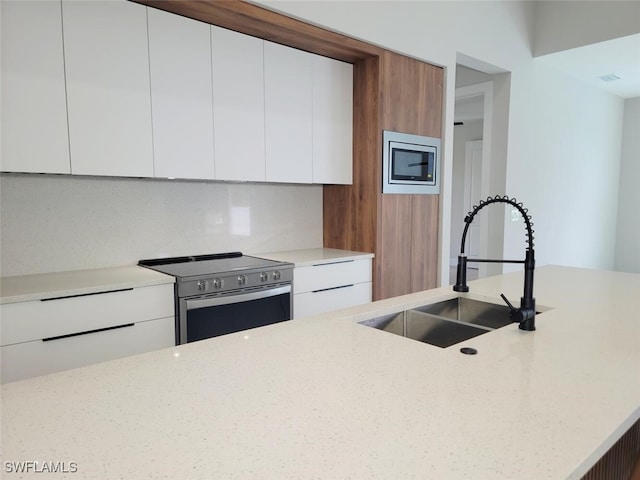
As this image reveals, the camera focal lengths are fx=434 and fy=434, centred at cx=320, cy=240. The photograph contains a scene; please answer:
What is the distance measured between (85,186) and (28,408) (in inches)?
73.0

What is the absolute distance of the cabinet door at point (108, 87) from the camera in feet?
6.78

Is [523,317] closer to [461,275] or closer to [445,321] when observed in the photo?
[445,321]

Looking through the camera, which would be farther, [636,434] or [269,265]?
[269,265]

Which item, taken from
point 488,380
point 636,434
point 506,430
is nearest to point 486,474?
point 506,430

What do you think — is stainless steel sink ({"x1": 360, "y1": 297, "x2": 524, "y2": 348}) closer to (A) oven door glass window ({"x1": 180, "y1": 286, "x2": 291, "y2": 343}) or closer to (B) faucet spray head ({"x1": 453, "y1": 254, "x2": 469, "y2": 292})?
(B) faucet spray head ({"x1": 453, "y1": 254, "x2": 469, "y2": 292})

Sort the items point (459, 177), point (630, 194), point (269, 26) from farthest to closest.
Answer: point (459, 177)
point (630, 194)
point (269, 26)

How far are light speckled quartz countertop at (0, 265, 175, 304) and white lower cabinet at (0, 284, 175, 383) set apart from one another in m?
0.03

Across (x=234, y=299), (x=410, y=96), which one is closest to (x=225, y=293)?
(x=234, y=299)

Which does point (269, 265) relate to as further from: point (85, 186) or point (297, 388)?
point (297, 388)

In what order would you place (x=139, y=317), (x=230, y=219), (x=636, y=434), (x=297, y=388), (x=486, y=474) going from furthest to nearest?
(x=230, y=219) → (x=139, y=317) → (x=636, y=434) → (x=297, y=388) → (x=486, y=474)

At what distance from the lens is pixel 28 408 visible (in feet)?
2.82

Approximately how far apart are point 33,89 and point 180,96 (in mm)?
699

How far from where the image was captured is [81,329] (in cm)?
194

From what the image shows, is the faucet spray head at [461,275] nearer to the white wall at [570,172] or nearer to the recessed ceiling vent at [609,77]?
the white wall at [570,172]
